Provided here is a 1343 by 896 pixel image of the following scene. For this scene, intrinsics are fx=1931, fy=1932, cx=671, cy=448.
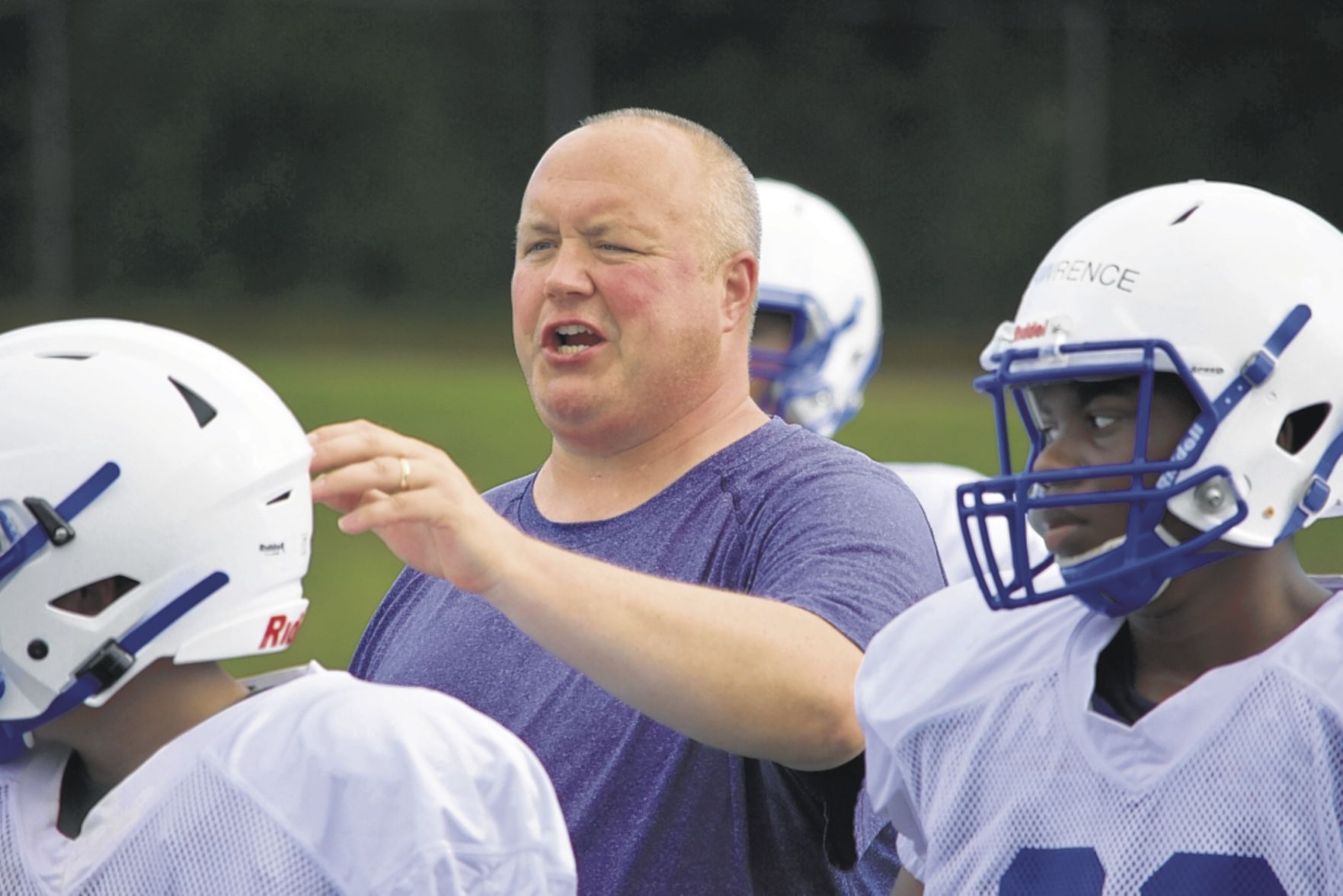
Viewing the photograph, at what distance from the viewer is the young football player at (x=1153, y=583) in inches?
75.4

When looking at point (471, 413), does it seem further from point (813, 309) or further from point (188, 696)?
point (188, 696)

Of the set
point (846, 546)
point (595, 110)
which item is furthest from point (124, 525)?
point (595, 110)

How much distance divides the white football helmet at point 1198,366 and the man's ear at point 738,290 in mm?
795

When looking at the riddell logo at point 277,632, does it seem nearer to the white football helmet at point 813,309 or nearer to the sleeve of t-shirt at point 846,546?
the sleeve of t-shirt at point 846,546

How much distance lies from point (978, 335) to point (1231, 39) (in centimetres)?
264

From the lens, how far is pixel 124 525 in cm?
189

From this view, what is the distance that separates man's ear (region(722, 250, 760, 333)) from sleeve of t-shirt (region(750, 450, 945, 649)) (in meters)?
0.31

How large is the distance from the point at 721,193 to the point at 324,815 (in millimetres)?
1341

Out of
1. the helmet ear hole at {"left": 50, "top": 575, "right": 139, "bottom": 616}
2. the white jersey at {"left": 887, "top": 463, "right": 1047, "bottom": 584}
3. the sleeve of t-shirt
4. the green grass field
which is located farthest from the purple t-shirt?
the green grass field

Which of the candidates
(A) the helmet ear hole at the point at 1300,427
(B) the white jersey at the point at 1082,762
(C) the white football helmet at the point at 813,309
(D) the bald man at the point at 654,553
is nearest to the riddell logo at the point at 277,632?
(D) the bald man at the point at 654,553

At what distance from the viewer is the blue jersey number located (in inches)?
73.0

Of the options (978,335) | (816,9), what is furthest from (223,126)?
(978,335)

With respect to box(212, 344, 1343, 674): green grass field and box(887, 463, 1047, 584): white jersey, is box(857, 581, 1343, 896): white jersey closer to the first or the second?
box(887, 463, 1047, 584): white jersey

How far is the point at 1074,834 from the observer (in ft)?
6.46
